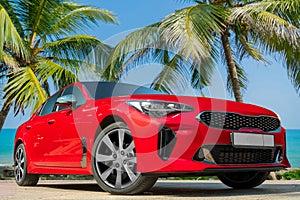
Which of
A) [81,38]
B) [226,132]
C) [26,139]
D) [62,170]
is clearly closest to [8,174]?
[81,38]

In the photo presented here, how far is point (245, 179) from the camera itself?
21.3 ft

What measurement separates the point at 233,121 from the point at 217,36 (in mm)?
9118

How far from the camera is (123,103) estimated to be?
17.4 ft

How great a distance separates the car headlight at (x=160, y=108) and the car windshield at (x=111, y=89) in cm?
106

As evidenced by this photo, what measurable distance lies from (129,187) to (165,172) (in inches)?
18.9

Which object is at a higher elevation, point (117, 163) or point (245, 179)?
point (117, 163)

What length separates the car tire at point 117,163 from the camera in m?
5.08

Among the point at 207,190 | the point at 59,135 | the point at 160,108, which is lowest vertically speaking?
the point at 207,190

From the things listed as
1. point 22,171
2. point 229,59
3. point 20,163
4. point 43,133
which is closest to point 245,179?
point 43,133

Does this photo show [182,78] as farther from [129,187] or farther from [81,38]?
[129,187]

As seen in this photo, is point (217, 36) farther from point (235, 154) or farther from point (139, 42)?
point (235, 154)

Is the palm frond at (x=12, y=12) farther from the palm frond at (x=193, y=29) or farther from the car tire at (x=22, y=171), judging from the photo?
the car tire at (x=22, y=171)

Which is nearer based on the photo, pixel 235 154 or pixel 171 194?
pixel 235 154

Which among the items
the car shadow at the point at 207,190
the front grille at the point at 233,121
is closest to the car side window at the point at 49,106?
the car shadow at the point at 207,190
